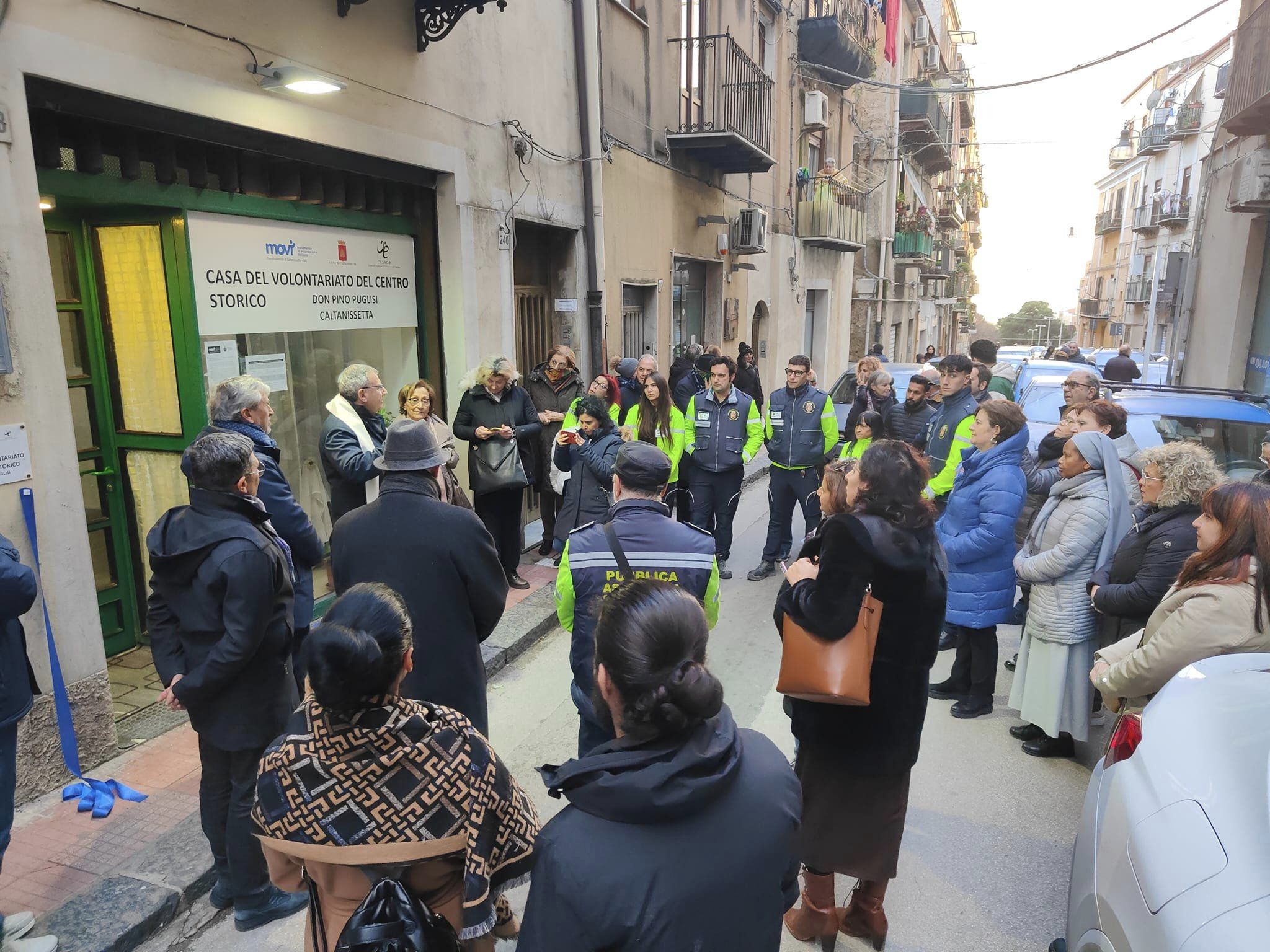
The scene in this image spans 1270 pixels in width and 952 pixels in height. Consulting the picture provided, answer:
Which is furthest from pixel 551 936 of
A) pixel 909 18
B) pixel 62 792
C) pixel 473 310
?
pixel 909 18

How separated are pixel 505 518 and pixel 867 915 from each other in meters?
4.09

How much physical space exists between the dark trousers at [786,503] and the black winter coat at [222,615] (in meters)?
4.88

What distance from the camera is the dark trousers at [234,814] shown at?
293 centimetres

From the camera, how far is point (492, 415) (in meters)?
6.10


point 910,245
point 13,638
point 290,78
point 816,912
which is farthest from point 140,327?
point 910,245

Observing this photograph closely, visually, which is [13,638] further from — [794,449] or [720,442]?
[794,449]

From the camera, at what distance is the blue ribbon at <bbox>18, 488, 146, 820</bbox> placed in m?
3.60

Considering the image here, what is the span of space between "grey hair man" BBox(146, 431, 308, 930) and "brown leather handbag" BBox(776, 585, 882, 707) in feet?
5.89

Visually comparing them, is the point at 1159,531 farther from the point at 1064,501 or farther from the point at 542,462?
the point at 542,462

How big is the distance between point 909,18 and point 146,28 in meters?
29.0

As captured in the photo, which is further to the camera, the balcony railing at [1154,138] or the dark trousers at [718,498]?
the balcony railing at [1154,138]

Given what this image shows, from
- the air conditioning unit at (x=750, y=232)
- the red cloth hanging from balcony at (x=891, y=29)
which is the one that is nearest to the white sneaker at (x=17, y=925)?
the air conditioning unit at (x=750, y=232)

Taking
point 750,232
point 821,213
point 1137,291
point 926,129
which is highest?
point 926,129

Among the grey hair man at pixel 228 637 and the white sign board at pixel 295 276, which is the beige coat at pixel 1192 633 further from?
the white sign board at pixel 295 276
